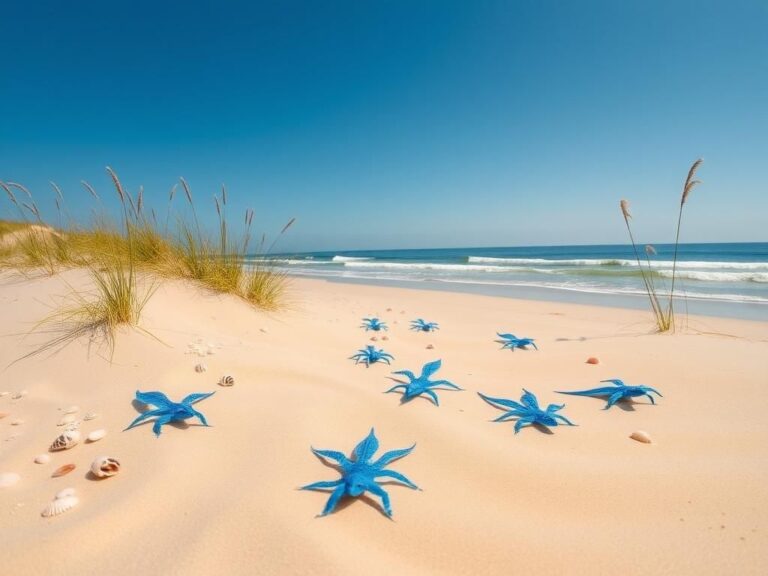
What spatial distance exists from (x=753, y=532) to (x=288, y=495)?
1.58 meters

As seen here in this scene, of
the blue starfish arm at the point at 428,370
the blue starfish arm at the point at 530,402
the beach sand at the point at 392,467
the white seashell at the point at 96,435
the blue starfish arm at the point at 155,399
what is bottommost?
the beach sand at the point at 392,467

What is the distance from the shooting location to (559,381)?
2586mm

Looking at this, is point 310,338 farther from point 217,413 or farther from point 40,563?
point 40,563

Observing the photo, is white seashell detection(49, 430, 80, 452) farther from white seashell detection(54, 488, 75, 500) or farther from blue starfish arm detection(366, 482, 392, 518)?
blue starfish arm detection(366, 482, 392, 518)

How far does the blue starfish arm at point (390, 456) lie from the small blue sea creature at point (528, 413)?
652mm

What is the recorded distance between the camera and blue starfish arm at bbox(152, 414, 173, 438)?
5.34ft

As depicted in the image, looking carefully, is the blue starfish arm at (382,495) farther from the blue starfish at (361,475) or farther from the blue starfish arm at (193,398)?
the blue starfish arm at (193,398)

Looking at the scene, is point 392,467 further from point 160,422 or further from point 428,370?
point 160,422

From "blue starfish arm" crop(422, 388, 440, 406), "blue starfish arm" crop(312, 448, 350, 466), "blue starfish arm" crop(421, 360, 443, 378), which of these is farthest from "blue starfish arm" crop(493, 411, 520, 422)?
"blue starfish arm" crop(312, 448, 350, 466)

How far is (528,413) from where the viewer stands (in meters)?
1.89

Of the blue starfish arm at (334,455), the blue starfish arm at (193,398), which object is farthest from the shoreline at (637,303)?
the blue starfish arm at (193,398)

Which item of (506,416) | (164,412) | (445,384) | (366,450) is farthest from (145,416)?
(506,416)

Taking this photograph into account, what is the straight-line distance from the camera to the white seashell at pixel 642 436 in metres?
1.70

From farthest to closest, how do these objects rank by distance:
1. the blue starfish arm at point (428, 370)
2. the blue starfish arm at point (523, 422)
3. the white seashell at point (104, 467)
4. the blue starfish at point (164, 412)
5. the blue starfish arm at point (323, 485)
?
the blue starfish arm at point (428, 370) < the blue starfish arm at point (523, 422) < the blue starfish at point (164, 412) < the white seashell at point (104, 467) < the blue starfish arm at point (323, 485)
